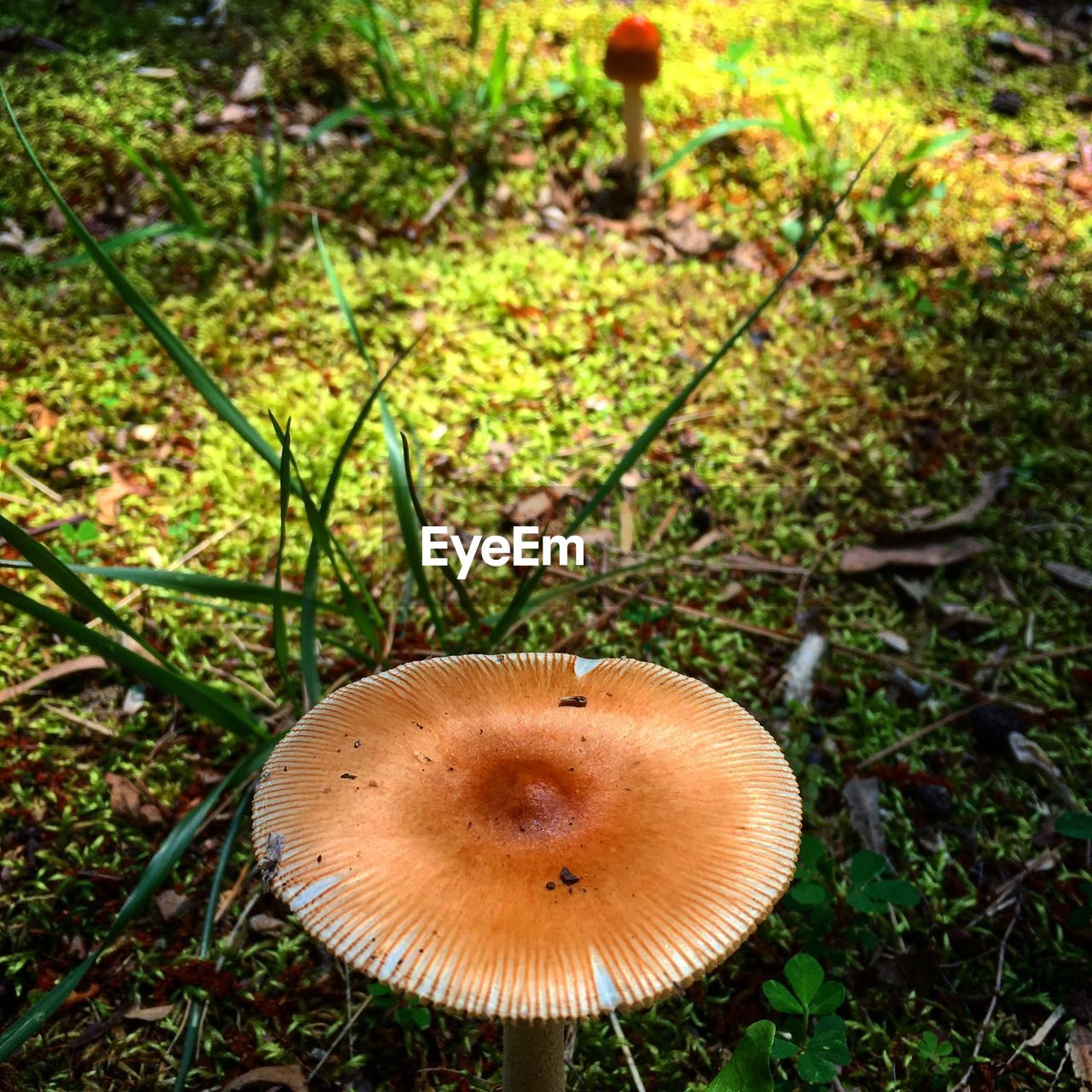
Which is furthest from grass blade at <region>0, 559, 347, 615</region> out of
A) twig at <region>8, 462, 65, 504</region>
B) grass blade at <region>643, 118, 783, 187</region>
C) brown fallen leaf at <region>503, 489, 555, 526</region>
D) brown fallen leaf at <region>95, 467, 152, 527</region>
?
grass blade at <region>643, 118, 783, 187</region>

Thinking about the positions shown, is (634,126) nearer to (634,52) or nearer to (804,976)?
(634,52)

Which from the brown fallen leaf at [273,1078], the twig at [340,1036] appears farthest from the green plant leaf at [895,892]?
the brown fallen leaf at [273,1078]

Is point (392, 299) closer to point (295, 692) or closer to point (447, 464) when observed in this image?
point (447, 464)

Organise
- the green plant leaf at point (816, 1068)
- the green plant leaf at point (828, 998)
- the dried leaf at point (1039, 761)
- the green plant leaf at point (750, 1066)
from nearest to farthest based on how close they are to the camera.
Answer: the green plant leaf at point (750, 1066)
the green plant leaf at point (816, 1068)
the green plant leaf at point (828, 998)
the dried leaf at point (1039, 761)

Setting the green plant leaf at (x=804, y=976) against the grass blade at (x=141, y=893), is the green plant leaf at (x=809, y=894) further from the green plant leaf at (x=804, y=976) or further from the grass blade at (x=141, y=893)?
the grass blade at (x=141, y=893)

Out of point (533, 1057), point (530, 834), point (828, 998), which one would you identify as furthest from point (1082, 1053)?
point (530, 834)

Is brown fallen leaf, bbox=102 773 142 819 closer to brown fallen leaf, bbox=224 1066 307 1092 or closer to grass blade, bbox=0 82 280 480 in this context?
brown fallen leaf, bbox=224 1066 307 1092
